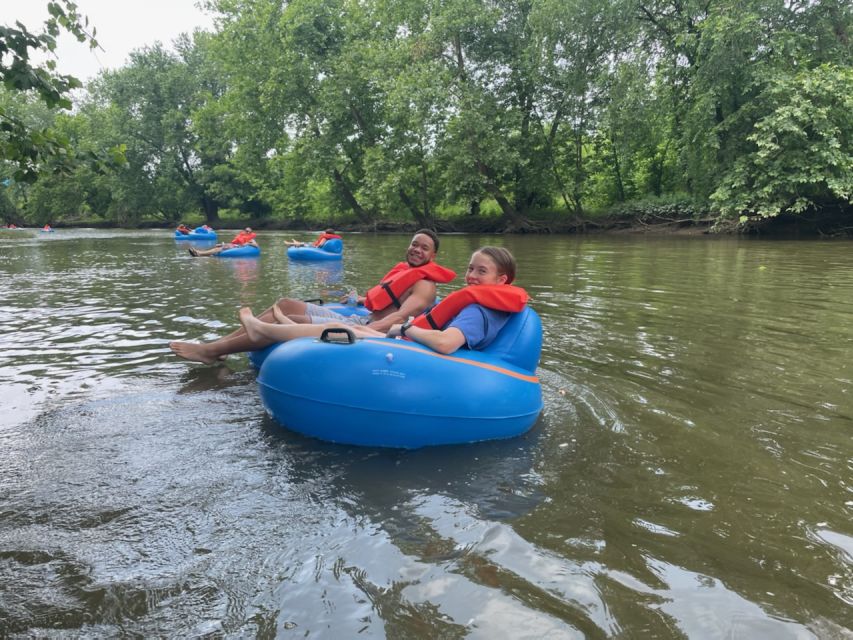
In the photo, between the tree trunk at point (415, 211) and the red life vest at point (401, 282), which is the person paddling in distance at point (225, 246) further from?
the tree trunk at point (415, 211)

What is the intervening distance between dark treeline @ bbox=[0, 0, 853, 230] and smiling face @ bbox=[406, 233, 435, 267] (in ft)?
46.4

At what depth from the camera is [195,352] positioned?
16.4 ft

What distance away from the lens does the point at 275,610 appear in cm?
196

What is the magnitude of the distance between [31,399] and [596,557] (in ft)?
13.1

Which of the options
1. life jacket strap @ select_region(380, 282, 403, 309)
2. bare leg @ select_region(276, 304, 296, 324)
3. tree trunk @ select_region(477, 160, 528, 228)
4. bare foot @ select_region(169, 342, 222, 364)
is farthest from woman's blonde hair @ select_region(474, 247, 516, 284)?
tree trunk @ select_region(477, 160, 528, 228)

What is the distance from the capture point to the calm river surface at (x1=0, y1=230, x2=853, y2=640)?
1.94 meters

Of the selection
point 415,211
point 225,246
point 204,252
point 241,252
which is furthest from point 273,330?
point 415,211

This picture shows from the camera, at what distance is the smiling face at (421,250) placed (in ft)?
15.9

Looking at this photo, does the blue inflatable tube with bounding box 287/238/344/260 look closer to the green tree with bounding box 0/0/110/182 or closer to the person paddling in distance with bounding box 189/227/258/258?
the person paddling in distance with bounding box 189/227/258/258

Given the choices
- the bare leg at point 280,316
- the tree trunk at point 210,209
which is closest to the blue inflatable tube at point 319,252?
the bare leg at point 280,316

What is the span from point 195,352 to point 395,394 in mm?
2552

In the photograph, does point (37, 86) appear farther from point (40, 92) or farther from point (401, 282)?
point (401, 282)

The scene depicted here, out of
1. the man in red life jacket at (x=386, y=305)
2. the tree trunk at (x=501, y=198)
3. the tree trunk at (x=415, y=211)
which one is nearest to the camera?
the man in red life jacket at (x=386, y=305)

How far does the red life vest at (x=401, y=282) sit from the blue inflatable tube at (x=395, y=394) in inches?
57.2
